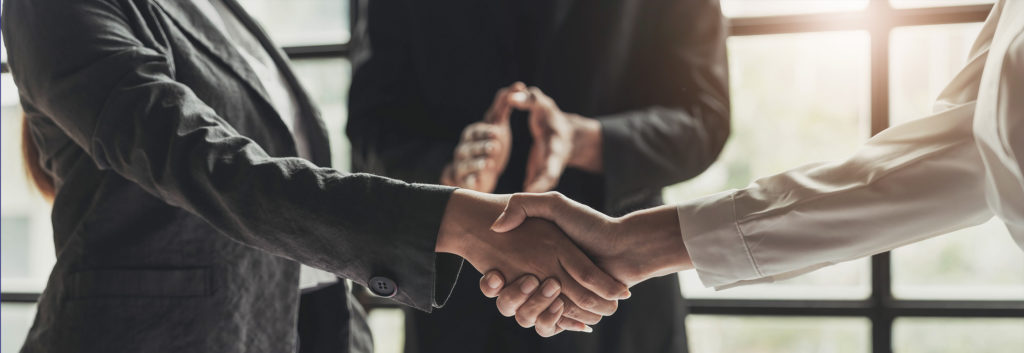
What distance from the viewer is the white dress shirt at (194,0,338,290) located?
48.5 inches

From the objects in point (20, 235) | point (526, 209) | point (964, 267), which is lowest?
point (964, 267)

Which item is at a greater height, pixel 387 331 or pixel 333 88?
pixel 333 88

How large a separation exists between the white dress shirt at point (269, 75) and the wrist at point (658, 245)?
1.58 feet

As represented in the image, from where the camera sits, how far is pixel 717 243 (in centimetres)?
122

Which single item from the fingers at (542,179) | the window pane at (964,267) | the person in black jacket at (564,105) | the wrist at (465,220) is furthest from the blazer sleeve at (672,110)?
the window pane at (964,267)

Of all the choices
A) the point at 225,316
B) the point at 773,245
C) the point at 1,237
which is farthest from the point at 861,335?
the point at 1,237

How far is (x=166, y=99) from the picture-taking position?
3.23ft

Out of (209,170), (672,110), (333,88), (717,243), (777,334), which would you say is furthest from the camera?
(333,88)

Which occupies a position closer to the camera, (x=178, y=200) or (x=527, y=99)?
(x=178, y=200)

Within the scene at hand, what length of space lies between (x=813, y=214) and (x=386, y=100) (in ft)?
3.07

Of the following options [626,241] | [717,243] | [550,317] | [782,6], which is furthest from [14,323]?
[782,6]

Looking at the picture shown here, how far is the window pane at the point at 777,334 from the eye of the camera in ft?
7.04

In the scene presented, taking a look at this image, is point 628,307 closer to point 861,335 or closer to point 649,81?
point 649,81

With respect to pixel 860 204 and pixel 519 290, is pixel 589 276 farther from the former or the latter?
pixel 860 204
